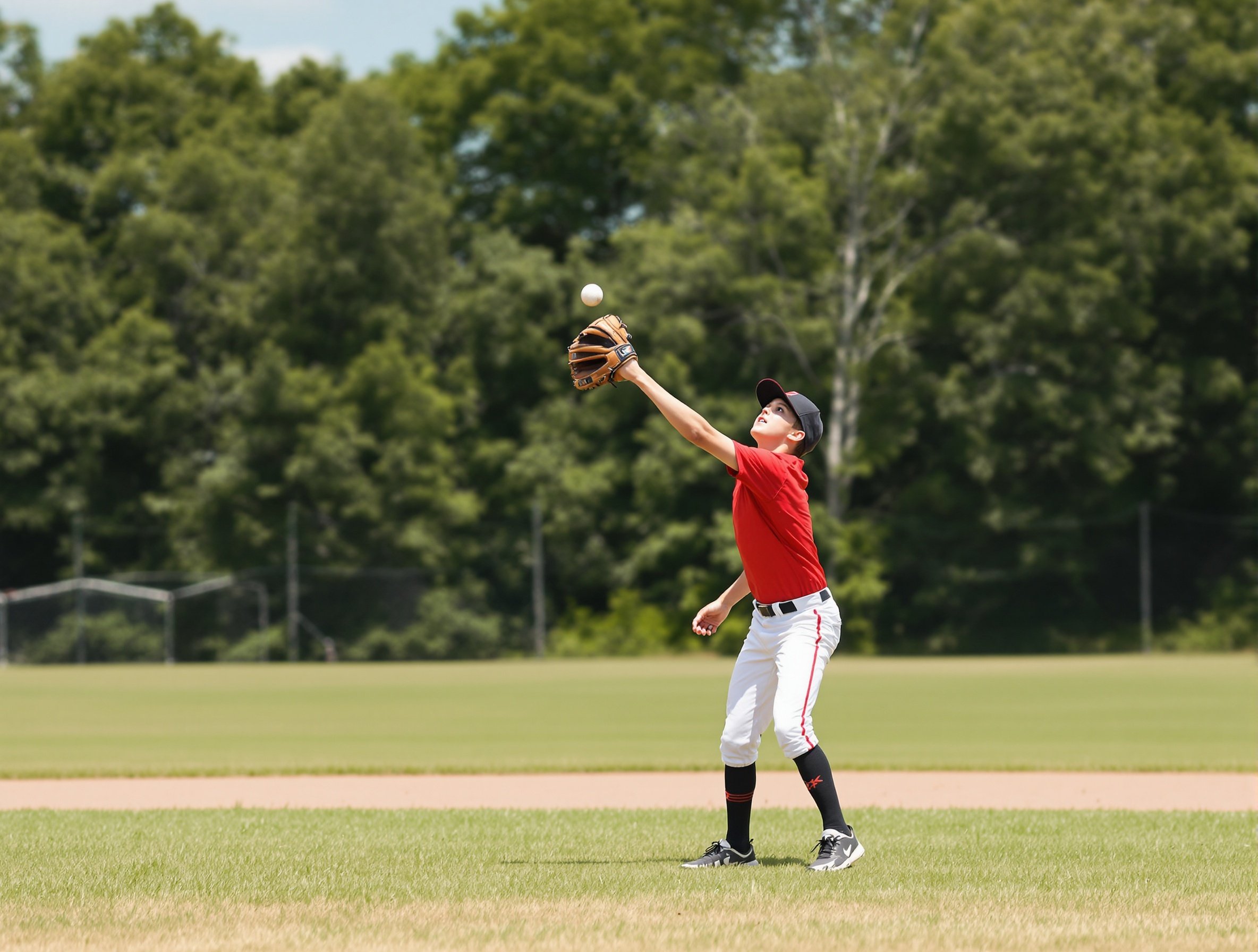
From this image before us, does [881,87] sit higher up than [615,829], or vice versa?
[881,87]

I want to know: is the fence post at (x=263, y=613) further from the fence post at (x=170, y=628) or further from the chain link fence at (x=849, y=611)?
the fence post at (x=170, y=628)

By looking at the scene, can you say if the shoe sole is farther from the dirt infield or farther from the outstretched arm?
the dirt infield

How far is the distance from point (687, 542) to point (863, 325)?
7843 mm

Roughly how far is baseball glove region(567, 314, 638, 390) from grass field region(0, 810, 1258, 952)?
2289mm

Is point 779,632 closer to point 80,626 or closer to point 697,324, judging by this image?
point 697,324

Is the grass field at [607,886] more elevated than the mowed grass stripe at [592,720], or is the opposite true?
the grass field at [607,886]

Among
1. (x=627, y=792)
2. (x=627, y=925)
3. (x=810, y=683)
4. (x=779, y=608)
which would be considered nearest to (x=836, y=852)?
(x=810, y=683)

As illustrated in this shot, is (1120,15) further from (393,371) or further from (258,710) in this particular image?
(258,710)

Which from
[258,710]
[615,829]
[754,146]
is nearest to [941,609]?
[754,146]

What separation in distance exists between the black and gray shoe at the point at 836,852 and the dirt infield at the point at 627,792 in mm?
3222

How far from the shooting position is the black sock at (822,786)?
685 centimetres

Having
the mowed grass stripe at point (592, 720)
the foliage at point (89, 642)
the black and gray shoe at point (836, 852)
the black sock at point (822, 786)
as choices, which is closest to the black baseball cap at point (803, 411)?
the black sock at point (822, 786)

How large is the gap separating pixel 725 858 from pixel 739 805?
10.6 inches

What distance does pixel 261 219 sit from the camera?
4356cm
